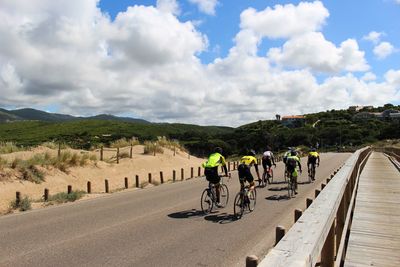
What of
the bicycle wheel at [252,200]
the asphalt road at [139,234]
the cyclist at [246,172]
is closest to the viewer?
the asphalt road at [139,234]

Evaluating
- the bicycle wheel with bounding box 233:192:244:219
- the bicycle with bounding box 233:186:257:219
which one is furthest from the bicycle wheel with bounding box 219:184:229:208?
the bicycle wheel with bounding box 233:192:244:219

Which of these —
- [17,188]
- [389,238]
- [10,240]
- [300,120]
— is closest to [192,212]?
[10,240]

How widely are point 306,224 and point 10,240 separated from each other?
7771 mm

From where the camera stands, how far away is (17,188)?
882 inches

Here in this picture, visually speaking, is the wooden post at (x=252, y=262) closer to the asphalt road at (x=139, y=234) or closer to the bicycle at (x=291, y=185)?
the asphalt road at (x=139, y=234)

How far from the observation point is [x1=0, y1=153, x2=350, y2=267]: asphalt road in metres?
7.73

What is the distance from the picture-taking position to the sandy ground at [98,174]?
22.3m

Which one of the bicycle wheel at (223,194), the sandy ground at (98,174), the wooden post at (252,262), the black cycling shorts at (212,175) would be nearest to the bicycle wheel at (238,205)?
the black cycling shorts at (212,175)

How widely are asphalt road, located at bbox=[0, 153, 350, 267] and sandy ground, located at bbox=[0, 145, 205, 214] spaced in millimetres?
4210

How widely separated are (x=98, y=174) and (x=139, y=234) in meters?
22.0

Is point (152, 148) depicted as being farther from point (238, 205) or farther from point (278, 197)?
point (238, 205)

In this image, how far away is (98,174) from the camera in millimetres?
30859

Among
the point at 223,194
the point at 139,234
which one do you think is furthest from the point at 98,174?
the point at 139,234

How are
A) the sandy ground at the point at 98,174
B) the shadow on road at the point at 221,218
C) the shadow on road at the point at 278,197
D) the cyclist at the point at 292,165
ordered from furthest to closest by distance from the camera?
1. the sandy ground at the point at 98,174
2. the cyclist at the point at 292,165
3. the shadow on road at the point at 278,197
4. the shadow on road at the point at 221,218
